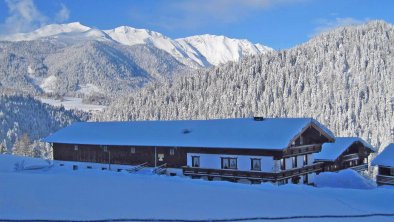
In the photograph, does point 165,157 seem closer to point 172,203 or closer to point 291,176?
point 291,176

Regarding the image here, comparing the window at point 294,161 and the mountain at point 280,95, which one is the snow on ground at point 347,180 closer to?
the window at point 294,161

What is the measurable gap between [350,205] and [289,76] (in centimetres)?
17667

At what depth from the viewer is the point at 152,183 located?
24.4 m

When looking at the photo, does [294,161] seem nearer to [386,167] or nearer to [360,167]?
[386,167]

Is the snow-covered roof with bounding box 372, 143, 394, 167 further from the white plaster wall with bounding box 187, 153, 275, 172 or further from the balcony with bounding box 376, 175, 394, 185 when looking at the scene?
the white plaster wall with bounding box 187, 153, 275, 172

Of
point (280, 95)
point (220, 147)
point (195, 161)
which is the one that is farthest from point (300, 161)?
point (280, 95)

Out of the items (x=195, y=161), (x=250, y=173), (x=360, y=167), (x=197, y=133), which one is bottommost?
(x=360, y=167)

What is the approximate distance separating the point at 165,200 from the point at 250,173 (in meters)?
17.0

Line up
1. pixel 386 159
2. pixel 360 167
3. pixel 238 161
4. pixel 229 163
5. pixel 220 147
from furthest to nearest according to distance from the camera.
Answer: pixel 360 167 → pixel 386 159 → pixel 229 163 → pixel 220 147 → pixel 238 161

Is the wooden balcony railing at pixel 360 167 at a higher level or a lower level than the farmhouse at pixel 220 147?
lower

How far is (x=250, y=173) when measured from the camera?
115 feet

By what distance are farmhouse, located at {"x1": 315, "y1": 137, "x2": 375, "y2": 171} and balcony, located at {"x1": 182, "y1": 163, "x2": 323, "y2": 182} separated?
16.1 feet

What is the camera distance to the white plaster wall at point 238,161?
3438 centimetres

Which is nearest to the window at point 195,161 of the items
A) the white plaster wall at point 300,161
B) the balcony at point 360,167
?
the white plaster wall at point 300,161
